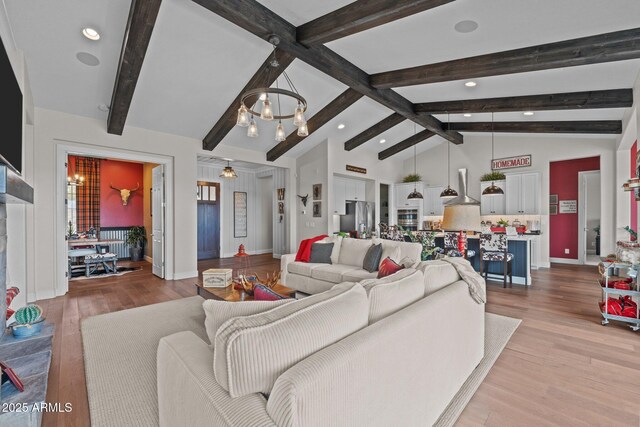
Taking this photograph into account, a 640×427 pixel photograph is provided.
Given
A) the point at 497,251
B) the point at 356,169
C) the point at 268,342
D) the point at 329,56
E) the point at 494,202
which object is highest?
the point at 329,56

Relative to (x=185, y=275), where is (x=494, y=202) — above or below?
above

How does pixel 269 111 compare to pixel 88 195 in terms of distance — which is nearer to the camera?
pixel 269 111

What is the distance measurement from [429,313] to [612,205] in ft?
22.9

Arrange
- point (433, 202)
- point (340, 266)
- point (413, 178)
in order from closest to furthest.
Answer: point (340, 266) → point (433, 202) → point (413, 178)

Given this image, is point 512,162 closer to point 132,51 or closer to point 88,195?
point 132,51

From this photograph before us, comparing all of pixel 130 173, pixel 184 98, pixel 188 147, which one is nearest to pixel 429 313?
pixel 184 98

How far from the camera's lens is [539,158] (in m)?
7.11

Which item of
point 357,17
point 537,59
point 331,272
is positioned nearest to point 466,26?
point 537,59

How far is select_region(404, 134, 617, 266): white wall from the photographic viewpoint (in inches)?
241

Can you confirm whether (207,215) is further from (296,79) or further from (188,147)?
(296,79)

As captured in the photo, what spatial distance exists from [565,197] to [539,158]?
4.30 ft

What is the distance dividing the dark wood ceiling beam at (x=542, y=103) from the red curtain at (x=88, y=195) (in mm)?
8033

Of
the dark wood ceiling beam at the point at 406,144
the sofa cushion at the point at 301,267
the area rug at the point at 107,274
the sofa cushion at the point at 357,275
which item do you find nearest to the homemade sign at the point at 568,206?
the dark wood ceiling beam at the point at 406,144

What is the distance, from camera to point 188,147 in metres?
5.80
